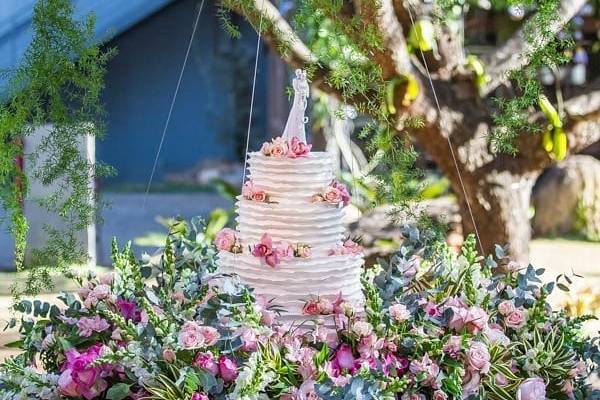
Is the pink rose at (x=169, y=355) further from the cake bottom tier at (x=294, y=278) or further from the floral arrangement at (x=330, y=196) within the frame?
the floral arrangement at (x=330, y=196)

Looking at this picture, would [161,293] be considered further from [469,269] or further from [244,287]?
[469,269]

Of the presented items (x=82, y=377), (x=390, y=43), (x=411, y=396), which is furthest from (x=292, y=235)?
(x=390, y=43)

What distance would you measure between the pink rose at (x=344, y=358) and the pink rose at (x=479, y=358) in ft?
1.00

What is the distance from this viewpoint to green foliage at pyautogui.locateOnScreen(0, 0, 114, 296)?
2879mm

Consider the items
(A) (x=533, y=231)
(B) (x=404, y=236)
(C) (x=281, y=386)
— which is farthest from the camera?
(A) (x=533, y=231)

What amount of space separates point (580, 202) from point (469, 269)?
763 centimetres

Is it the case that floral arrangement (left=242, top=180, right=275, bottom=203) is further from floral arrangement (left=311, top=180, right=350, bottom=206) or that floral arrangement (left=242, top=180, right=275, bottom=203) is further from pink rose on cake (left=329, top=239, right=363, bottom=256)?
pink rose on cake (left=329, top=239, right=363, bottom=256)

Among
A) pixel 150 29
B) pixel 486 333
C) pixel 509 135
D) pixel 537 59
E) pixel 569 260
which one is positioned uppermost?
pixel 150 29

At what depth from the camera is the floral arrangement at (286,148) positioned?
285 centimetres

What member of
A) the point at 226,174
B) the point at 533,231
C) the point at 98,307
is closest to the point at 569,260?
the point at 533,231

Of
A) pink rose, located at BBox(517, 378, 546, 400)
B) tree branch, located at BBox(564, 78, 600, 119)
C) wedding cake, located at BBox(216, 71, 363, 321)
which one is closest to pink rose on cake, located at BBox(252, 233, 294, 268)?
wedding cake, located at BBox(216, 71, 363, 321)

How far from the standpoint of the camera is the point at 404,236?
3.10 metres

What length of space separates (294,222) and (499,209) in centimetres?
240

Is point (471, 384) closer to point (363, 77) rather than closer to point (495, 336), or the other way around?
point (495, 336)
